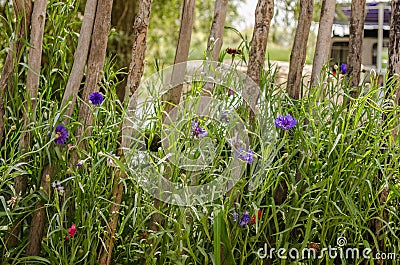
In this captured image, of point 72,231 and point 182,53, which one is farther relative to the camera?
point 182,53

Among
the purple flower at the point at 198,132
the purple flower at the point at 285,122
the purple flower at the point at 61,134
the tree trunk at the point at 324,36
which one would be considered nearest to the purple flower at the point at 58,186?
the purple flower at the point at 61,134

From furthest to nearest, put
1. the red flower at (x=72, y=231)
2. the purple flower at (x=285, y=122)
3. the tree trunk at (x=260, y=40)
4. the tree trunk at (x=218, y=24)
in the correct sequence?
the tree trunk at (x=218, y=24), the tree trunk at (x=260, y=40), the purple flower at (x=285, y=122), the red flower at (x=72, y=231)

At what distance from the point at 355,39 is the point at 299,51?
0.75ft

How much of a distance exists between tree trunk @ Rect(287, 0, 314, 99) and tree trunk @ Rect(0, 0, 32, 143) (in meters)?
0.80

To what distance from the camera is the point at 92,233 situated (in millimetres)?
1553

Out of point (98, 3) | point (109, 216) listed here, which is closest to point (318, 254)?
point (109, 216)

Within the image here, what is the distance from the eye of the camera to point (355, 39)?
1.95 metres

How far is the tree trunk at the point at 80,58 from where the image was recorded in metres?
1.70

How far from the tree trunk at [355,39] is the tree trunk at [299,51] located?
18 centimetres

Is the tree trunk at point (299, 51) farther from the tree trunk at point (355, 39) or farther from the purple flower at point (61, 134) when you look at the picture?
the purple flower at point (61, 134)

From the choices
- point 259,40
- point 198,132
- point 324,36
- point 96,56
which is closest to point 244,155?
point 198,132

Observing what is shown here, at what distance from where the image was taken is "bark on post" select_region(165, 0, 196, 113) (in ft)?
5.87

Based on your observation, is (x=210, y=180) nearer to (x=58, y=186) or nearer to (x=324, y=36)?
(x=58, y=186)

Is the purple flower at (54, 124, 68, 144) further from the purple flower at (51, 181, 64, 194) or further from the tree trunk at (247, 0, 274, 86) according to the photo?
the tree trunk at (247, 0, 274, 86)
